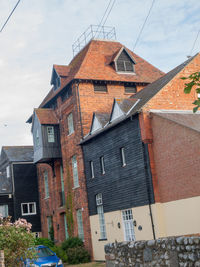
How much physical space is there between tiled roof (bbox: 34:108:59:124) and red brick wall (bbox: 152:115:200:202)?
12.4 m

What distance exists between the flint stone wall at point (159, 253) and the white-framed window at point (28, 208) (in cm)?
2620

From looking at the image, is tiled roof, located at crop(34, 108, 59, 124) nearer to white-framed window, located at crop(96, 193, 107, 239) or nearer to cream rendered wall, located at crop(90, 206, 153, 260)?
white-framed window, located at crop(96, 193, 107, 239)

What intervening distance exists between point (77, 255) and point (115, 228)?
398cm

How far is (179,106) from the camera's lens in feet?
77.9

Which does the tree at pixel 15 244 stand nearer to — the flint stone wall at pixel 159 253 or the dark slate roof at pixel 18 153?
the flint stone wall at pixel 159 253

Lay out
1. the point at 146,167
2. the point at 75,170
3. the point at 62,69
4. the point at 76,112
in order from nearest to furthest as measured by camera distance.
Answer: the point at 146,167, the point at 76,112, the point at 75,170, the point at 62,69

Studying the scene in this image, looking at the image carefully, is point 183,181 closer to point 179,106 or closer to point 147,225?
point 147,225

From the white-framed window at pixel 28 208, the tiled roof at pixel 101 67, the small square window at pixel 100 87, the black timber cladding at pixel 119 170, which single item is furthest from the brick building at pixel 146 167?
the white-framed window at pixel 28 208

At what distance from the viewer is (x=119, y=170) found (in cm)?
2397

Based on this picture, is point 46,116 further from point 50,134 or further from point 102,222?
point 102,222

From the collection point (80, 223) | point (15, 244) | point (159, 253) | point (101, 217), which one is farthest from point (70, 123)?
point (159, 253)

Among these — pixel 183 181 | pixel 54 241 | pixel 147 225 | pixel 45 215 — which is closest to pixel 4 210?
pixel 45 215

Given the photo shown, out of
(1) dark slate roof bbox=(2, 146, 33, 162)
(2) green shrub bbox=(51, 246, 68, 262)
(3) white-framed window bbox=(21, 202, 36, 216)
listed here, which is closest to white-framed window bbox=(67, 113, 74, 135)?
(2) green shrub bbox=(51, 246, 68, 262)

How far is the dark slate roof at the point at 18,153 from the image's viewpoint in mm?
38875
